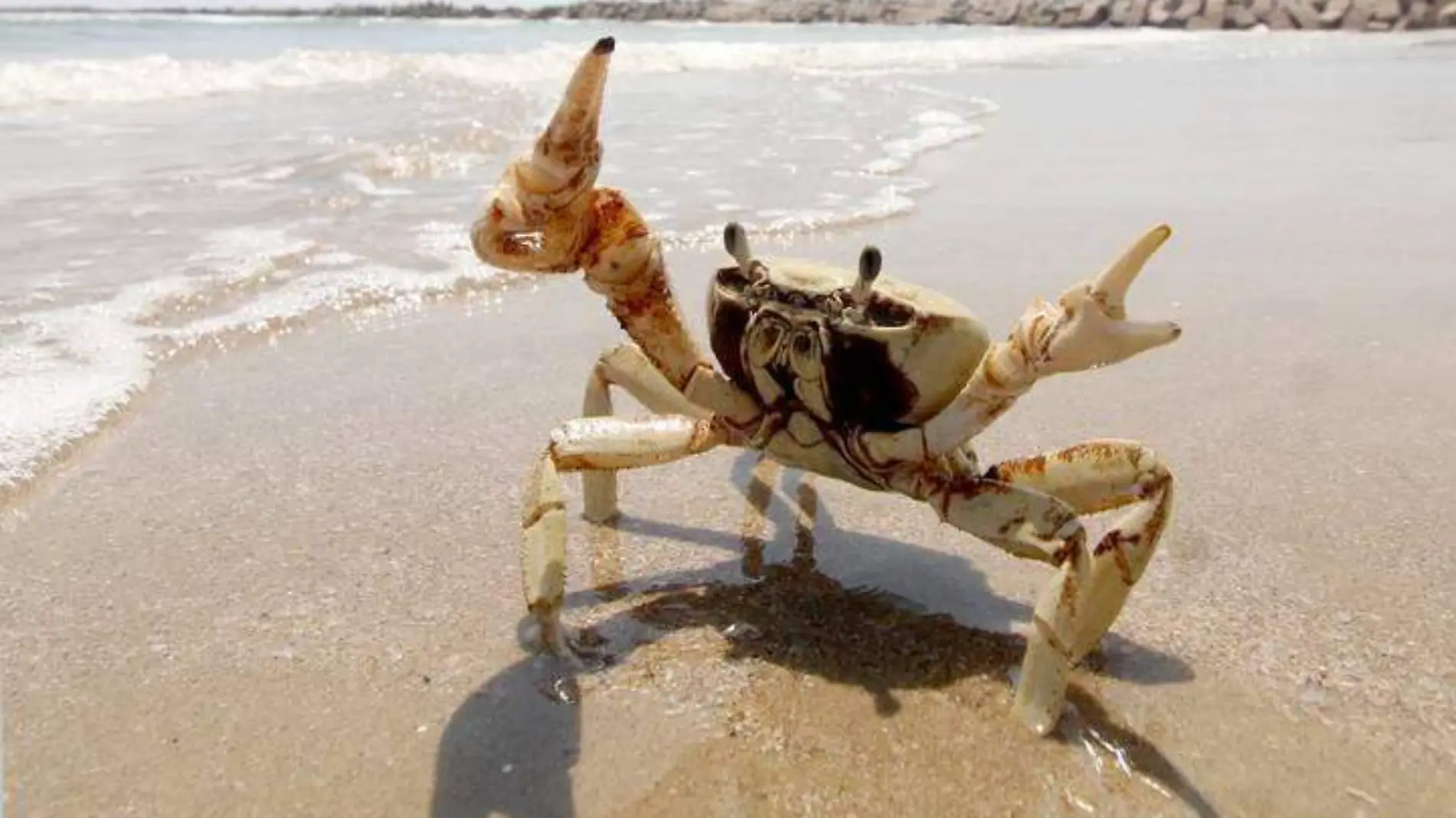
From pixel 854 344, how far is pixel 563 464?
73 centimetres

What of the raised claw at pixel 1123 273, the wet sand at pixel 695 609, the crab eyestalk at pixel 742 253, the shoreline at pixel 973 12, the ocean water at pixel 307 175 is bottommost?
the shoreline at pixel 973 12

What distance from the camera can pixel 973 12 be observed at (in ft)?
163

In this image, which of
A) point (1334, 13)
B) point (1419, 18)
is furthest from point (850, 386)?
point (1334, 13)

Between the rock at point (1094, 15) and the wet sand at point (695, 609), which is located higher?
the wet sand at point (695, 609)

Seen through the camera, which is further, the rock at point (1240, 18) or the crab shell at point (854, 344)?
the rock at point (1240, 18)

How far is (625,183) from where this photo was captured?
9055mm

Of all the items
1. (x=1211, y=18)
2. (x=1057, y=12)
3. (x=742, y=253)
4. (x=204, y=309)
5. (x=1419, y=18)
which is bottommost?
(x=1057, y=12)

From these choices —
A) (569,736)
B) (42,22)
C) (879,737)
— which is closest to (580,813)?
(569,736)

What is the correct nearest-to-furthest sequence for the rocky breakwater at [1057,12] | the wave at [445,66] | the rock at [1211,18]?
the wave at [445,66], the rocky breakwater at [1057,12], the rock at [1211,18]

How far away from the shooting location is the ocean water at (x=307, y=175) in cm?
539

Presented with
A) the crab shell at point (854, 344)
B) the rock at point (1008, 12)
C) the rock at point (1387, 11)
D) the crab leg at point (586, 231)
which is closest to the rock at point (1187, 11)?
the rock at point (1387, 11)

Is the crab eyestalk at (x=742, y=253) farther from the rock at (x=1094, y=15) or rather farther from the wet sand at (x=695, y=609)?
the rock at (x=1094, y=15)

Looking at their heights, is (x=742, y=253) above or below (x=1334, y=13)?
above

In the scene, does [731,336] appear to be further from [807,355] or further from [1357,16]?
[1357,16]
